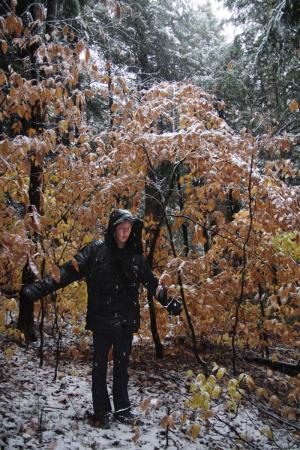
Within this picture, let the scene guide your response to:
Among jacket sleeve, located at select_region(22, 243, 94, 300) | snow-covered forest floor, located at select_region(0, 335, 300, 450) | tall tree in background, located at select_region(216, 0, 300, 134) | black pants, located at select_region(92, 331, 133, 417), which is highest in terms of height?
tall tree in background, located at select_region(216, 0, 300, 134)

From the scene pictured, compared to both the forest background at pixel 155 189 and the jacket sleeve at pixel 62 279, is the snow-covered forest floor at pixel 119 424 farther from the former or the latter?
the jacket sleeve at pixel 62 279

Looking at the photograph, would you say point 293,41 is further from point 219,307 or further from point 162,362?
point 162,362

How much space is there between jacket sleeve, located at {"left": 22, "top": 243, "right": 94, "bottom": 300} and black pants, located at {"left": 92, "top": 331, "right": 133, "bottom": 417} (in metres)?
0.63

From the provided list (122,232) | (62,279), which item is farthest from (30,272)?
(122,232)

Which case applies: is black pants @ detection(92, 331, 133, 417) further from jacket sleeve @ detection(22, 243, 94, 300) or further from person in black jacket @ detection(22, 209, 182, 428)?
jacket sleeve @ detection(22, 243, 94, 300)

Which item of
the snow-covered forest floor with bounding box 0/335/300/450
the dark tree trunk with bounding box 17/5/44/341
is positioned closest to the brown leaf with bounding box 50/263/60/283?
the snow-covered forest floor with bounding box 0/335/300/450

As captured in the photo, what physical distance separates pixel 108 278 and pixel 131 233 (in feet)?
1.91

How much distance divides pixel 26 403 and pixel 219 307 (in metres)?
2.45

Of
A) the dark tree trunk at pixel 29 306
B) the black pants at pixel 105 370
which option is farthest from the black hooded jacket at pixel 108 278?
the dark tree trunk at pixel 29 306

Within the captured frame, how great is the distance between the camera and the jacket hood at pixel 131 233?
12.9 ft

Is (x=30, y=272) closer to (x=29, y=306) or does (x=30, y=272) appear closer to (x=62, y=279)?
(x=29, y=306)

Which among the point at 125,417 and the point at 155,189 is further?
the point at 155,189

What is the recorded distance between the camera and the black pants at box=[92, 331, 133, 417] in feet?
12.7

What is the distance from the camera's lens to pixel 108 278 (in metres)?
3.90
